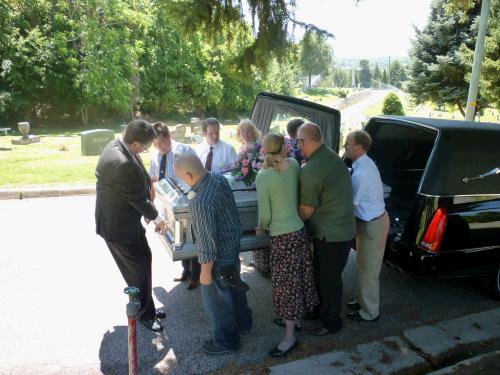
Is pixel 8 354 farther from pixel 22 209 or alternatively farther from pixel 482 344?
pixel 22 209

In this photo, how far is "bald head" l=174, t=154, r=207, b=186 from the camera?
303 cm

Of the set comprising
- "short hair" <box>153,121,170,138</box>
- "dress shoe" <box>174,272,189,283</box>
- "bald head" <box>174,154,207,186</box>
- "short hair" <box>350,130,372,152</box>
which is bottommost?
"dress shoe" <box>174,272,189,283</box>

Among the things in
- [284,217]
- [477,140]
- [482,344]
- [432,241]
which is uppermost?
[477,140]

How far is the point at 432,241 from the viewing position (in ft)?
12.2

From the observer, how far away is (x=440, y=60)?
18.8 meters

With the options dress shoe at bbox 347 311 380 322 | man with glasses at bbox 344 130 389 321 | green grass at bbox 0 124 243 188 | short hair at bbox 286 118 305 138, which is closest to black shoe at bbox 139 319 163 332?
dress shoe at bbox 347 311 380 322

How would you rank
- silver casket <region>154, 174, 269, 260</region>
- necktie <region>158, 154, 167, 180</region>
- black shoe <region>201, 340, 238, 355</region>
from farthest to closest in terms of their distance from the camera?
necktie <region>158, 154, 167, 180</region> → silver casket <region>154, 174, 269, 260</region> → black shoe <region>201, 340, 238, 355</region>

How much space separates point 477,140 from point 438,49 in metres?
18.0

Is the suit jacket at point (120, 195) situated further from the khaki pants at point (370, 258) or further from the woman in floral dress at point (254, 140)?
the khaki pants at point (370, 258)

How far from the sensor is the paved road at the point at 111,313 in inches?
131

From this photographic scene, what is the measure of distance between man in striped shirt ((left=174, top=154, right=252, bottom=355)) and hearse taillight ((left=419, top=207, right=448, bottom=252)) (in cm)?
170

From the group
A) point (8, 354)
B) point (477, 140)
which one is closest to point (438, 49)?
point (477, 140)

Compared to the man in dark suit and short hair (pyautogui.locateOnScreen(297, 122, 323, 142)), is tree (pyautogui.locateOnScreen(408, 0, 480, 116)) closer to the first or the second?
short hair (pyautogui.locateOnScreen(297, 122, 323, 142))

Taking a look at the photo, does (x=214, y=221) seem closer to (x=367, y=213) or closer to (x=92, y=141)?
(x=367, y=213)
